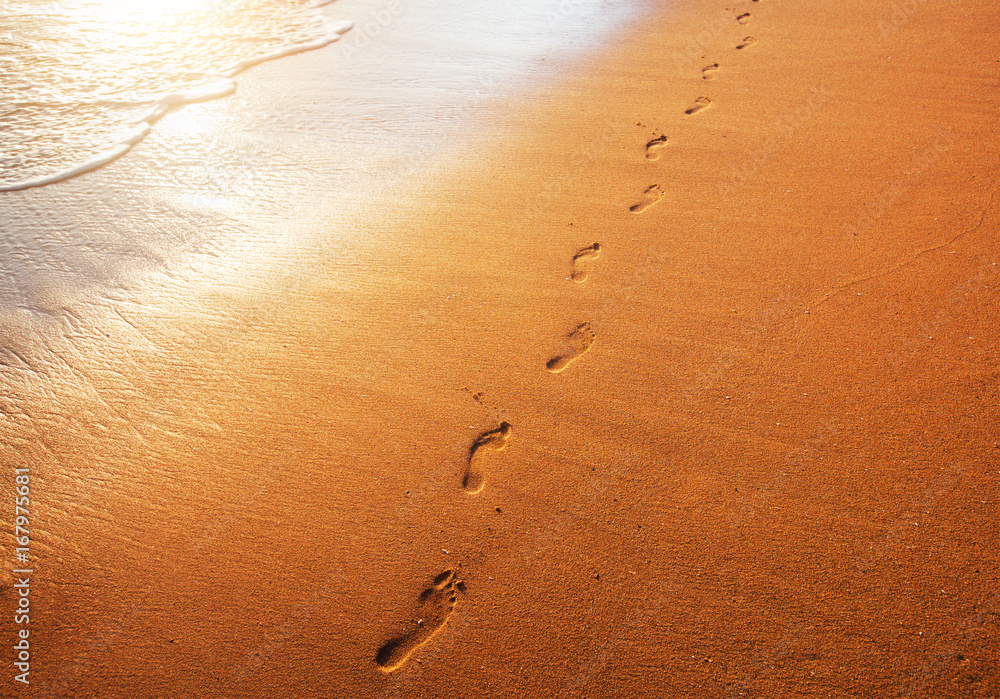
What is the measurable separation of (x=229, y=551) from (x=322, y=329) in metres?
1.24

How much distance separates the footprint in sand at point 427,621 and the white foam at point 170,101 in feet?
14.9

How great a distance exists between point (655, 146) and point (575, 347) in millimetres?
2182

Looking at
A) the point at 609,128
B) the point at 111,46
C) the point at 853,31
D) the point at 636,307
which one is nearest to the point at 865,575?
the point at 636,307

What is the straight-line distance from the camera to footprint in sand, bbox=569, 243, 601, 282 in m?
3.32

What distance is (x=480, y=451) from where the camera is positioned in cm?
254

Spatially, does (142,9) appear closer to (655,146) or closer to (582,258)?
(655,146)

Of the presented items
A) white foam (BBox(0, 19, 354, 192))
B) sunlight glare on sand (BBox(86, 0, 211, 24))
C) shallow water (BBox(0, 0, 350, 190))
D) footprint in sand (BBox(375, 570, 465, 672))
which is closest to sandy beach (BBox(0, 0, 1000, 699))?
footprint in sand (BBox(375, 570, 465, 672))

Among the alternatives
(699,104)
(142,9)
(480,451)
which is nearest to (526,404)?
(480,451)

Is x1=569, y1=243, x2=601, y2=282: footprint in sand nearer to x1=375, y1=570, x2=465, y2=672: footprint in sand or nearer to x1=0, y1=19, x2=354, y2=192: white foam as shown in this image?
x1=375, y1=570, x2=465, y2=672: footprint in sand

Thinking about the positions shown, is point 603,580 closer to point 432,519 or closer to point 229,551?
point 432,519

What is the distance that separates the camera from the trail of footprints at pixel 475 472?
1998 millimetres

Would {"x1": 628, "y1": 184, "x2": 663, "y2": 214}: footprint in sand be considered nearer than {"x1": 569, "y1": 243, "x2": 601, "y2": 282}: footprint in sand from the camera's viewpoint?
No

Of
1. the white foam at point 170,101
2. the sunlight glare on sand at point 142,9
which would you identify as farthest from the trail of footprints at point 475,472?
the sunlight glare on sand at point 142,9

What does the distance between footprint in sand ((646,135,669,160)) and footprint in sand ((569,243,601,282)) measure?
117cm
